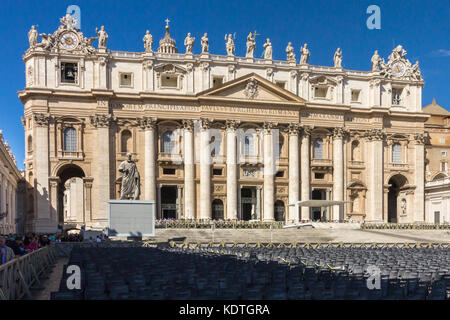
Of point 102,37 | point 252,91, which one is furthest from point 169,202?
point 102,37

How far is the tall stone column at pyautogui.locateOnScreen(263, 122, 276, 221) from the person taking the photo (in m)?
63.4

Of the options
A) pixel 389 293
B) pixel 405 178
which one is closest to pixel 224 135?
pixel 405 178

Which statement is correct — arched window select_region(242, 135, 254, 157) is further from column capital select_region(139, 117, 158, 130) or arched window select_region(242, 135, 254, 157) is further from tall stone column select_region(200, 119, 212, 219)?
column capital select_region(139, 117, 158, 130)

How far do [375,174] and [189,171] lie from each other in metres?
26.5

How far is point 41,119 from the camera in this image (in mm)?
58906

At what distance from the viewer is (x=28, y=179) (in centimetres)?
6181

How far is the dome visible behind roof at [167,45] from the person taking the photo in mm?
94188

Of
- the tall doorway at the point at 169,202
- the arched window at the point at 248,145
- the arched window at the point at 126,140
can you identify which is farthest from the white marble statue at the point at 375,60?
the arched window at the point at 126,140

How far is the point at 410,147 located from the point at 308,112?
676 inches

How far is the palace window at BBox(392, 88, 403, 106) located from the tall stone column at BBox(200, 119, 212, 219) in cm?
2949

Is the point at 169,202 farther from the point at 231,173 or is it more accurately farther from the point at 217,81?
the point at 217,81

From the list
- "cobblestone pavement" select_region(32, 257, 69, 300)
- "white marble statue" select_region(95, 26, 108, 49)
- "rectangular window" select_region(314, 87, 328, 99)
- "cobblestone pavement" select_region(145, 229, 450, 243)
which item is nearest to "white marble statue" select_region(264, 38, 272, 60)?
"rectangular window" select_region(314, 87, 328, 99)

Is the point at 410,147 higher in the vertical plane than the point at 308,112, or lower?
lower
